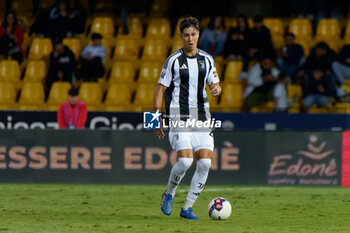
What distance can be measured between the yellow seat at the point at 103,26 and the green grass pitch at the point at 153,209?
6039 millimetres

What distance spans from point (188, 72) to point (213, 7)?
1148 centimetres

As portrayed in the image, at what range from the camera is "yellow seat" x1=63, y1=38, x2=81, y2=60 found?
696 inches

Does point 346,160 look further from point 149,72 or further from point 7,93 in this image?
point 7,93

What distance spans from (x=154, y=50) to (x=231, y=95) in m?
2.36

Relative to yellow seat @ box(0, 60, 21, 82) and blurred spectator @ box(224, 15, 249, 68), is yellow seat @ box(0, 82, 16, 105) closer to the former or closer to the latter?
yellow seat @ box(0, 60, 21, 82)

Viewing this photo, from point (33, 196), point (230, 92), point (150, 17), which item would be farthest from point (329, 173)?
point (150, 17)

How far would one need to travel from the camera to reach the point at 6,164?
43.5 feet

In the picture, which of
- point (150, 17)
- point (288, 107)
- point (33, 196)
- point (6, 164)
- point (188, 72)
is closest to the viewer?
point (188, 72)

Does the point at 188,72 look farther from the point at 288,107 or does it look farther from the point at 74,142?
the point at 288,107

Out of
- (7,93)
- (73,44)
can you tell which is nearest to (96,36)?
(73,44)

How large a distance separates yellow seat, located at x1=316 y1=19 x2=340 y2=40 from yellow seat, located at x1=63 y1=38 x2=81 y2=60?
5.35 meters

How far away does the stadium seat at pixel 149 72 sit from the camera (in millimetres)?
16938

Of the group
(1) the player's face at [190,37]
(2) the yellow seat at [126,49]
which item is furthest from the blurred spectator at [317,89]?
(1) the player's face at [190,37]

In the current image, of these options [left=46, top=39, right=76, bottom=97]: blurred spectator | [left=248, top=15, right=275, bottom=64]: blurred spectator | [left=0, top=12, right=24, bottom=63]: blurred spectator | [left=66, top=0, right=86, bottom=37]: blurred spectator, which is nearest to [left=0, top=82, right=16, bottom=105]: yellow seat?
[left=46, top=39, right=76, bottom=97]: blurred spectator
